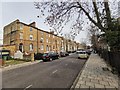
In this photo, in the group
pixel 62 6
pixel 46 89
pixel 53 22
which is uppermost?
pixel 62 6

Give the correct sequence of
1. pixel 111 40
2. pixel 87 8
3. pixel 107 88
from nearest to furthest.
Result: 1. pixel 107 88
2. pixel 111 40
3. pixel 87 8

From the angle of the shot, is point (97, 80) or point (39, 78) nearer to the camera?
point (97, 80)

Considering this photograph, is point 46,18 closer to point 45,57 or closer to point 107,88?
point 107,88

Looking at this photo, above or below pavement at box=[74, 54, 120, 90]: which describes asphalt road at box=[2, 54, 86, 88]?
below

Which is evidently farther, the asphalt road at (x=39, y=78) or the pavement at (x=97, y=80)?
the asphalt road at (x=39, y=78)

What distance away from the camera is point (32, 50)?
161 feet

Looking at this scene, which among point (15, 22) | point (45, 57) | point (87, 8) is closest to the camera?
point (87, 8)

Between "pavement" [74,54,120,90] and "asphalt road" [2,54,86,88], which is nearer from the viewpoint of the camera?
"pavement" [74,54,120,90]

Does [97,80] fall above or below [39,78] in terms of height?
above

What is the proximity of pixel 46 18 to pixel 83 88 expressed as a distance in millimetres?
8022

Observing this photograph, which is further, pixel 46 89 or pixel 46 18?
pixel 46 18

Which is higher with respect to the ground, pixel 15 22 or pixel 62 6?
pixel 15 22

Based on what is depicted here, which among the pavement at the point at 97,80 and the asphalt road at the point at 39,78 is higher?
the pavement at the point at 97,80

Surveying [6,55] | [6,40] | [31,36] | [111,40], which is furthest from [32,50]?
[111,40]
